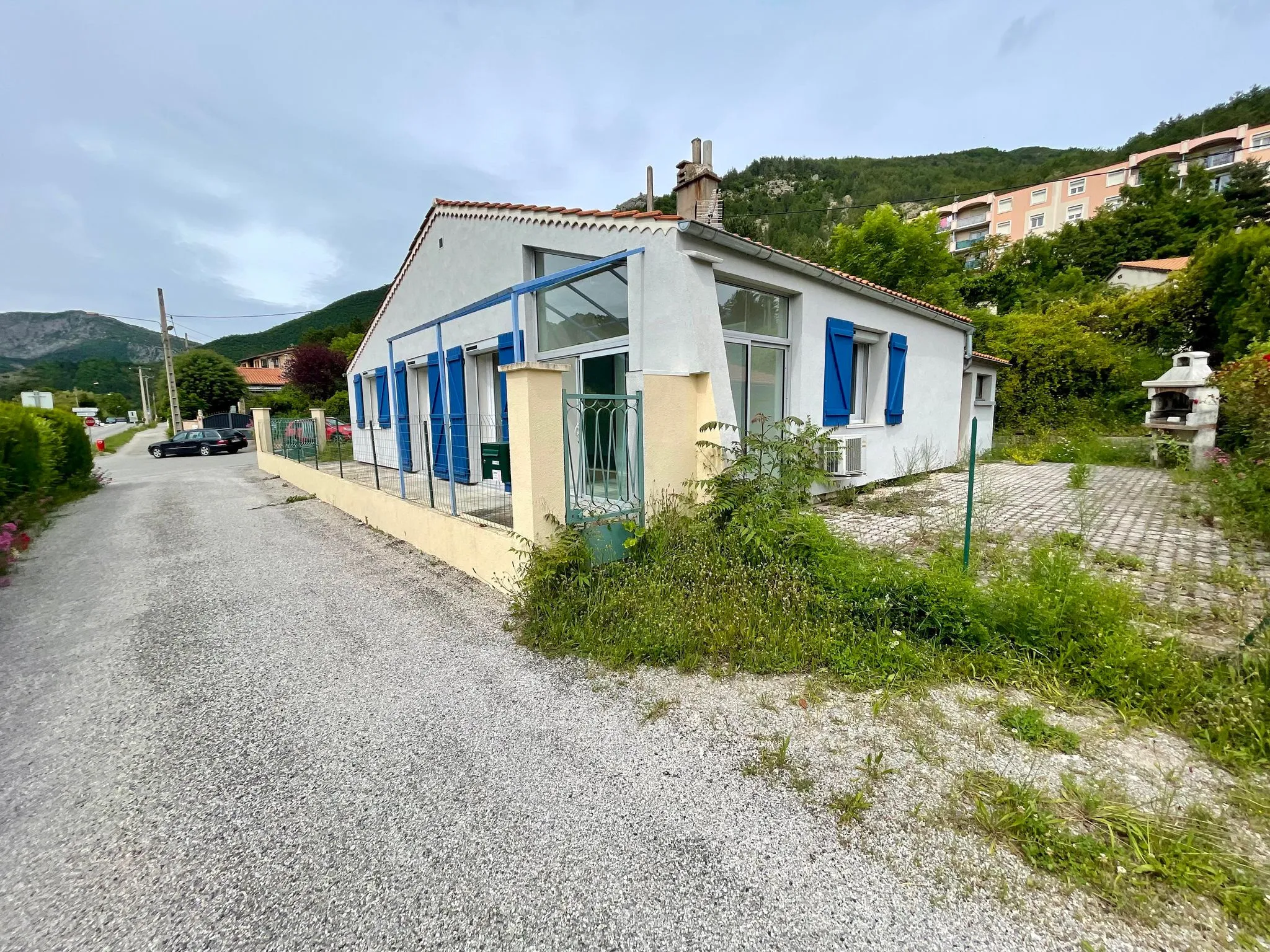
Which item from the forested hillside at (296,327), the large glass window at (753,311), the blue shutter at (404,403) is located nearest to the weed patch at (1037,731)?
the large glass window at (753,311)

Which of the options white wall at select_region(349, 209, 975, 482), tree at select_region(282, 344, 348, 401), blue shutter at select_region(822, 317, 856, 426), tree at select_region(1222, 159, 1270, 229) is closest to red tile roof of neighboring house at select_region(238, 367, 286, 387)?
tree at select_region(282, 344, 348, 401)

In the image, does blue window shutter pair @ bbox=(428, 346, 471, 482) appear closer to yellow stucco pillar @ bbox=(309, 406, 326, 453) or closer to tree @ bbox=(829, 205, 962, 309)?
yellow stucco pillar @ bbox=(309, 406, 326, 453)

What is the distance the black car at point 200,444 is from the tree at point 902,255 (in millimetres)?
28131

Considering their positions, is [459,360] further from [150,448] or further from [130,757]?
[150,448]

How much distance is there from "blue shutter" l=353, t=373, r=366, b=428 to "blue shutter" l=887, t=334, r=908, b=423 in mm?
11408

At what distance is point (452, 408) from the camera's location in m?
8.36

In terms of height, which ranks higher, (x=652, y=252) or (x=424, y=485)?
(x=652, y=252)

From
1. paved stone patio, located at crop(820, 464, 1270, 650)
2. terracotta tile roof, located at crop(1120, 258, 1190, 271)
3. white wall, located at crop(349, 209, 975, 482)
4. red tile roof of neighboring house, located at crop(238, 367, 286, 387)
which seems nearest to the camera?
paved stone patio, located at crop(820, 464, 1270, 650)

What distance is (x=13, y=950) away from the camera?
1.52m

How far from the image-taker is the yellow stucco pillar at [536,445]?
12.0 ft

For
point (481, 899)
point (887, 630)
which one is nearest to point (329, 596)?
point (481, 899)

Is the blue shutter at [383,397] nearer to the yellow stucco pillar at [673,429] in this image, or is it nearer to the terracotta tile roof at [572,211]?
the terracotta tile roof at [572,211]

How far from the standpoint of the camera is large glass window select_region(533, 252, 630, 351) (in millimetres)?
5539

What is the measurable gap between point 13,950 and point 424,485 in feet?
17.0
